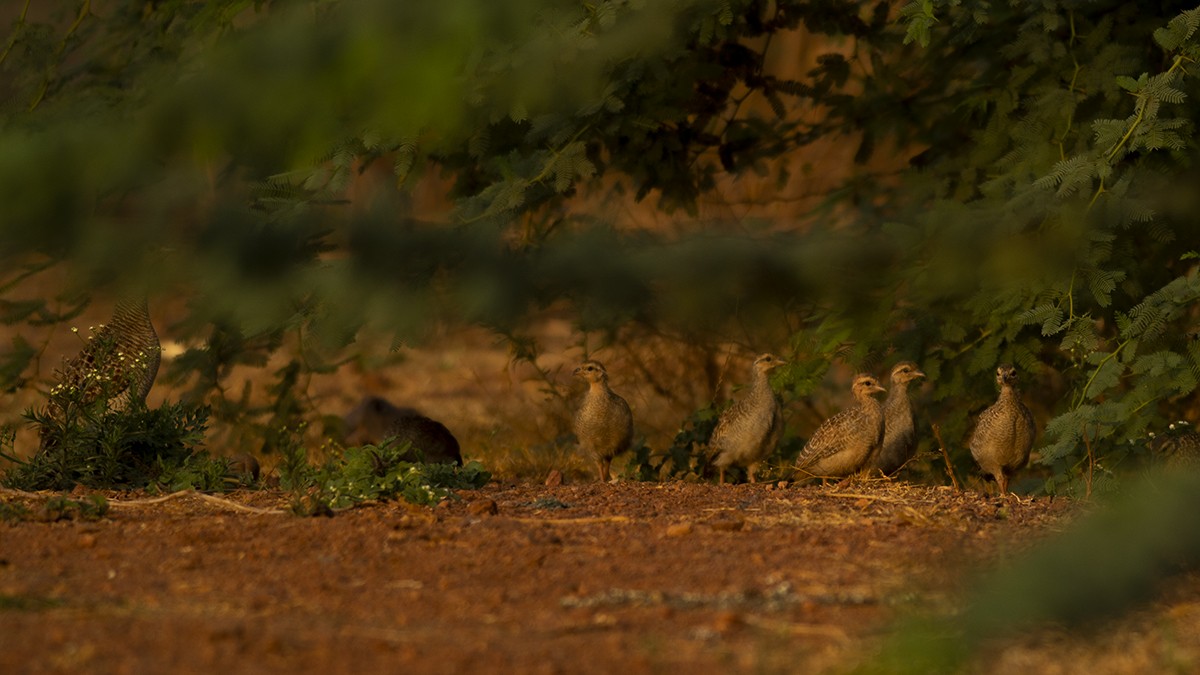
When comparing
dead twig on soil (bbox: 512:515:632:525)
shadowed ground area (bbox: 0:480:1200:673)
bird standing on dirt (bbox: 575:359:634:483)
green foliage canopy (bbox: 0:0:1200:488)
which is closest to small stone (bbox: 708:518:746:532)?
shadowed ground area (bbox: 0:480:1200:673)

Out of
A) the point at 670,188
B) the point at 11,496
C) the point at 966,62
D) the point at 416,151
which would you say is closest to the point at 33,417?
the point at 11,496

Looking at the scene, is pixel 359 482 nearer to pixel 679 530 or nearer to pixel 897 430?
pixel 679 530

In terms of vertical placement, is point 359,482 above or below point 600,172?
below

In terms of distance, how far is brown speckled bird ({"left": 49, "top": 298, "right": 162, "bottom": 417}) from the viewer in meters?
7.27

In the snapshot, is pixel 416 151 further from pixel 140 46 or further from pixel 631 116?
pixel 140 46

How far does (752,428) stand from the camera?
26.4 ft

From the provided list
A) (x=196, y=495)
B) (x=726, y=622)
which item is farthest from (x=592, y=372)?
(x=726, y=622)

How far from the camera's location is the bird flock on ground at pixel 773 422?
300 inches

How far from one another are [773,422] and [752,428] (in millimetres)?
114

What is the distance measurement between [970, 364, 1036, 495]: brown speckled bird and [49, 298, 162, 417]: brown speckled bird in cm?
385

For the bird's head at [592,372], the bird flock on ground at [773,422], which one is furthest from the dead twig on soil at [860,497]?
the bird's head at [592,372]

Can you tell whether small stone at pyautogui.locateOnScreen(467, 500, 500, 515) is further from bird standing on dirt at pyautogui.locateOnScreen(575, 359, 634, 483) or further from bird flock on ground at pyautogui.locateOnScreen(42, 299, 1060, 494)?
bird standing on dirt at pyautogui.locateOnScreen(575, 359, 634, 483)

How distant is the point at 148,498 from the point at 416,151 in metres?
2.01

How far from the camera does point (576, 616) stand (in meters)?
3.85
